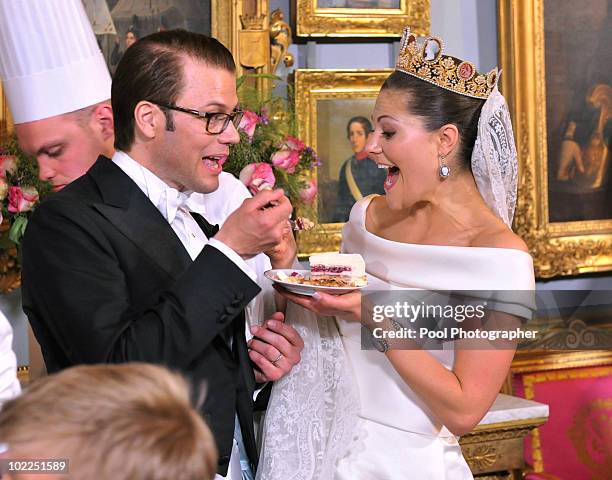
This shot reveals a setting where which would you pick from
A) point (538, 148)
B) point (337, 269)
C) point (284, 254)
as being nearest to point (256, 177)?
point (284, 254)

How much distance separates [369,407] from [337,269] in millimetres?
400

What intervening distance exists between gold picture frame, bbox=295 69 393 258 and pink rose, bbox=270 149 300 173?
27.7 inches

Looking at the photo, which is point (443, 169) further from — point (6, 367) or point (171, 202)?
point (6, 367)

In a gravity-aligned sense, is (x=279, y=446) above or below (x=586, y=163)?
below

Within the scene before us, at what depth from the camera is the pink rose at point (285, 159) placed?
3.10m

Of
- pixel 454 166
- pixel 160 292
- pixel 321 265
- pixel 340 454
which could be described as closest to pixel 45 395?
pixel 160 292

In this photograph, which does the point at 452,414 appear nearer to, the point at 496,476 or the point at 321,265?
the point at 321,265

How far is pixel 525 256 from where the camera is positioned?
218 centimetres

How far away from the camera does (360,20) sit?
3945 millimetres

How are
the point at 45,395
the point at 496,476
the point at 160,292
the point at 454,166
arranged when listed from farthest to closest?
the point at 496,476 → the point at 454,166 → the point at 160,292 → the point at 45,395

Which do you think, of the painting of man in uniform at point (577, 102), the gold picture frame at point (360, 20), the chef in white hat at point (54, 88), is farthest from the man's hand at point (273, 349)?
the painting of man in uniform at point (577, 102)

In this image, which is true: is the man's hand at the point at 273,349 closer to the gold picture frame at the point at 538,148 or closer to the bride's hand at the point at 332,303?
the bride's hand at the point at 332,303

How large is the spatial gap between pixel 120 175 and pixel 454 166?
Result: 2.96 ft

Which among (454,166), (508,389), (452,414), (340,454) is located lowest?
(508,389)
